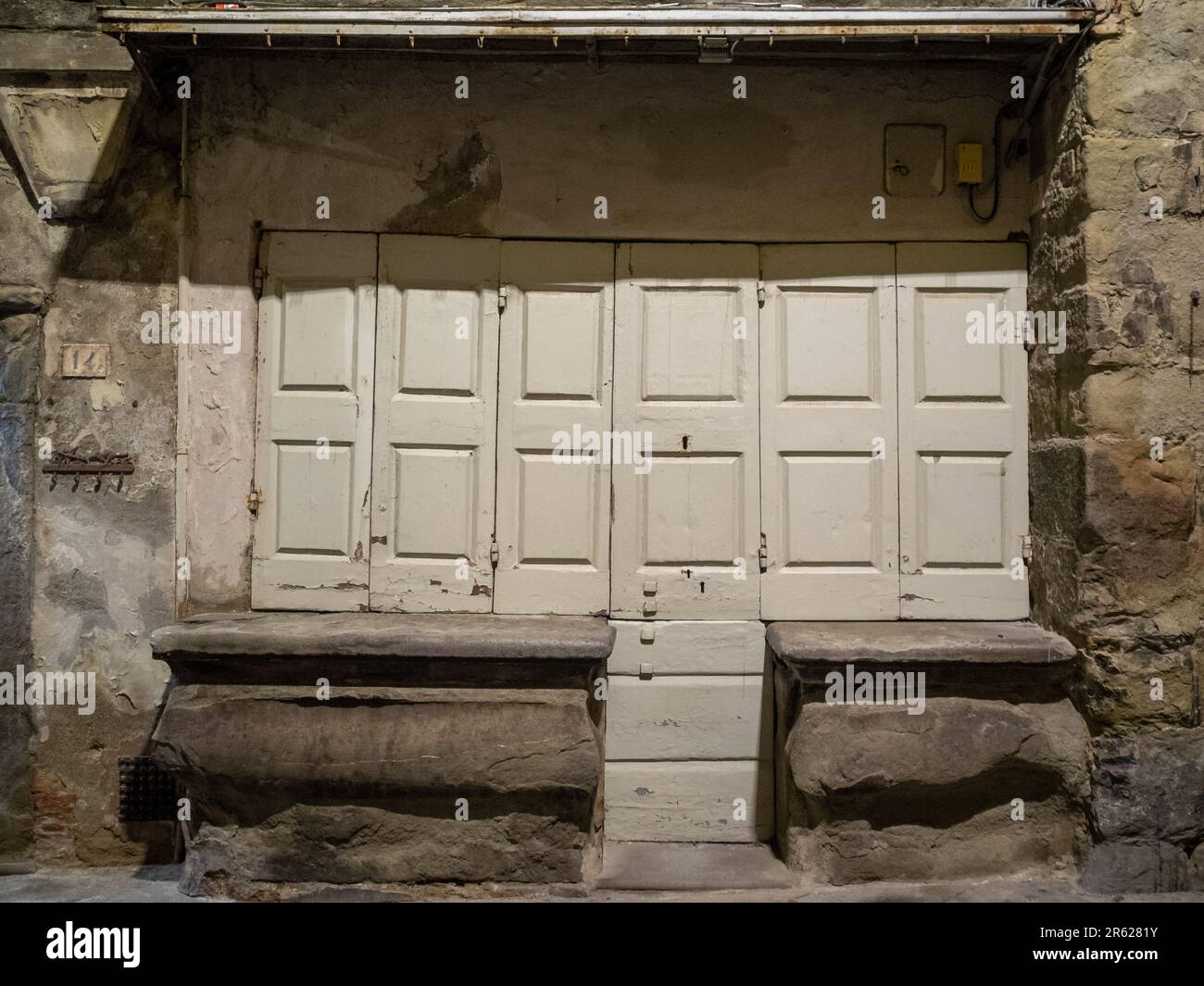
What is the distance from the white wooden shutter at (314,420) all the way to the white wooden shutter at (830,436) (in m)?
1.76

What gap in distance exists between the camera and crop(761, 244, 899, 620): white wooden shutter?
3650 mm

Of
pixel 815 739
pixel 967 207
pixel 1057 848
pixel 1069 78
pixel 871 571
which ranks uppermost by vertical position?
pixel 1069 78

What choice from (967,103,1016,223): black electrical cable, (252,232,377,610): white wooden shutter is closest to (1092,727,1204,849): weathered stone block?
(967,103,1016,223): black electrical cable

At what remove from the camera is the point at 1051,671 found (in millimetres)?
3318

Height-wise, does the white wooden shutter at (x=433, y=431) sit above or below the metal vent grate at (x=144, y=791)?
above

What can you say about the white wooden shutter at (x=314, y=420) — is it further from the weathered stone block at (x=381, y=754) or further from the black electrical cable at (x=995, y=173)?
the black electrical cable at (x=995, y=173)

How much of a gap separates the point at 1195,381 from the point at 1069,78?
1.30 meters

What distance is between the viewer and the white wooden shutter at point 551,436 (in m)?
3.66

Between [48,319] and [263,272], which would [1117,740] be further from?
[48,319]

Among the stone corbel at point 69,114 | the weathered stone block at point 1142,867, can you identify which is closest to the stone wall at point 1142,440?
the weathered stone block at point 1142,867

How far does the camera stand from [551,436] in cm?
367

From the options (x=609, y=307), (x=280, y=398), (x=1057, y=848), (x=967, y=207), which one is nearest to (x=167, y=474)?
(x=280, y=398)

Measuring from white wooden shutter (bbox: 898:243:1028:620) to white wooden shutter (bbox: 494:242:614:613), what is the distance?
1.32 m

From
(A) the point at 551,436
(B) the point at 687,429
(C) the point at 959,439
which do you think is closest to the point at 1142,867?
(C) the point at 959,439
